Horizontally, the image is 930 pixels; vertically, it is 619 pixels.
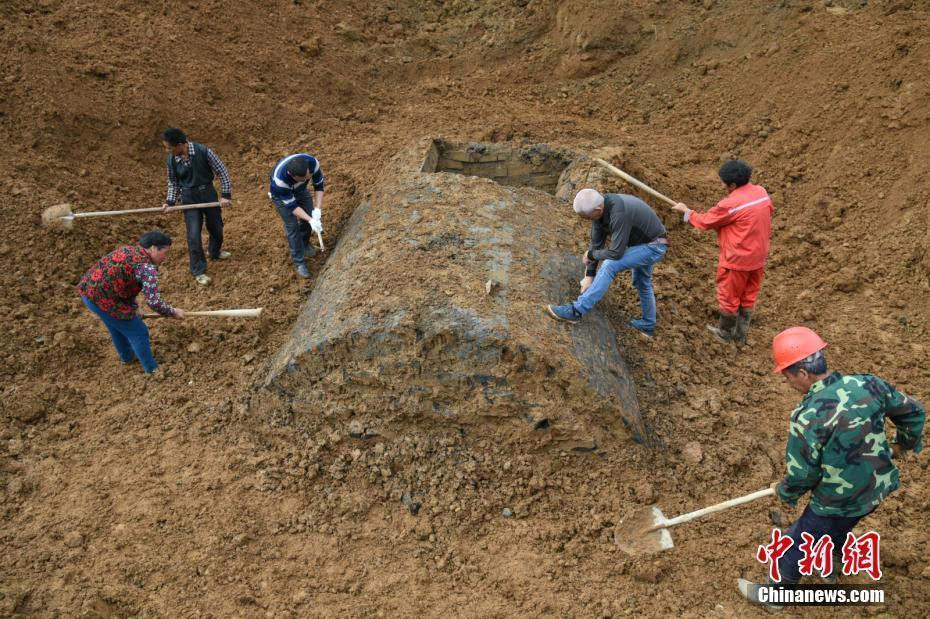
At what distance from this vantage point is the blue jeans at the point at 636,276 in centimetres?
469

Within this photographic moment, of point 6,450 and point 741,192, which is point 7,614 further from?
point 741,192

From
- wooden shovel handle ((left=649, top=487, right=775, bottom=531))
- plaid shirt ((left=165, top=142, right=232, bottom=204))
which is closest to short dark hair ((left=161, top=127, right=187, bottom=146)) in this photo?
plaid shirt ((left=165, top=142, right=232, bottom=204))

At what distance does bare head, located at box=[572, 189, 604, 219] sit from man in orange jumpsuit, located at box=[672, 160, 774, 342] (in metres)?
1.08

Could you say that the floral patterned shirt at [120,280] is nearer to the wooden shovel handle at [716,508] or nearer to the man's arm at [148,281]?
the man's arm at [148,281]

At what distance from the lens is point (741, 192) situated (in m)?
5.11

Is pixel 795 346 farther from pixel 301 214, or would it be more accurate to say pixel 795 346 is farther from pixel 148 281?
pixel 148 281

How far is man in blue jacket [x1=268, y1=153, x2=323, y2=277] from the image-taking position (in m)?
5.79

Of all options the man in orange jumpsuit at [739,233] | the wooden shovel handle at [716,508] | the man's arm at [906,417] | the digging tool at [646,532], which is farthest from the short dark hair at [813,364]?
the man in orange jumpsuit at [739,233]

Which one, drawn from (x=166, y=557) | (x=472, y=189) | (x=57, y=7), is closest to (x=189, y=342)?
(x=166, y=557)

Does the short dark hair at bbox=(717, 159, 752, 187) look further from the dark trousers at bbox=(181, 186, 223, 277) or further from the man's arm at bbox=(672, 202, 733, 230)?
the dark trousers at bbox=(181, 186, 223, 277)

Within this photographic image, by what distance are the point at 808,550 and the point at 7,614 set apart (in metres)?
4.49

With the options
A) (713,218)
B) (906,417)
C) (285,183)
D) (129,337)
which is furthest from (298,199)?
(906,417)

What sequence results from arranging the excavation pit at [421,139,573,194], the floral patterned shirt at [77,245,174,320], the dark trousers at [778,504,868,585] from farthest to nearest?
the excavation pit at [421,139,573,194], the floral patterned shirt at [77,245,174,320], the dark trousers at [778,504,868,585]

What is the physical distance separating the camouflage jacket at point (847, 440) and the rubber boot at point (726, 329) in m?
2.48
